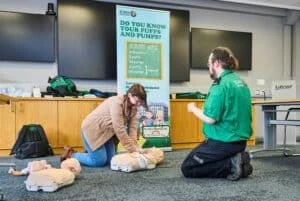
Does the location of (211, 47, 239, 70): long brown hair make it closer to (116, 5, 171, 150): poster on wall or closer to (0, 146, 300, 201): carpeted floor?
(0, 146, 300, 201): carpeted floor

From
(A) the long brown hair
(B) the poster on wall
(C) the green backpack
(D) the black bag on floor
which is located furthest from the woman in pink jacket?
(C) the green backpack

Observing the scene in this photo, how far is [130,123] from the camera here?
325 cm

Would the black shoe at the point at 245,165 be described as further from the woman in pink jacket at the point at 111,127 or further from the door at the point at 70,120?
the door at the point at 70,120

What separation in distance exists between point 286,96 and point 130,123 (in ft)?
10.2

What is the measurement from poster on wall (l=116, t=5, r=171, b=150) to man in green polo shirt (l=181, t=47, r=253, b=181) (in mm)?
1812

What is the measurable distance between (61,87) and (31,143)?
88cm

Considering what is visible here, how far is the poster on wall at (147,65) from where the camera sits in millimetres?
4531

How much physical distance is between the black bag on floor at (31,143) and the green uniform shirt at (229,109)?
2.40 m

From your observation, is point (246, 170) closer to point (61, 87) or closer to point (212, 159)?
point (212, 159)

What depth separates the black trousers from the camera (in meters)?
2.64

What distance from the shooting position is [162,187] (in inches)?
94.7

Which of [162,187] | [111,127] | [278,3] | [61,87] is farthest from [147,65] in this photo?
[278,3]

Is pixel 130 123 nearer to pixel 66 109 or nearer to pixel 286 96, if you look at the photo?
pixel 66 109

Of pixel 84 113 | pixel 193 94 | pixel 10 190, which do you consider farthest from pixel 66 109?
pixel 10 190
